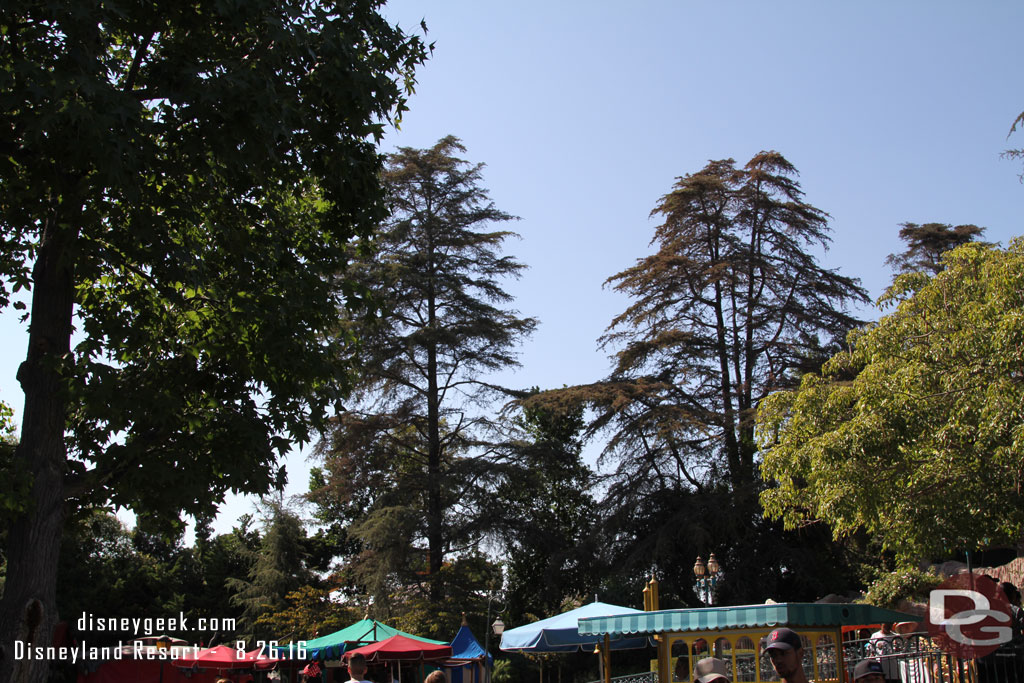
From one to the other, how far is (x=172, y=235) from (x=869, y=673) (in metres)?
8.00

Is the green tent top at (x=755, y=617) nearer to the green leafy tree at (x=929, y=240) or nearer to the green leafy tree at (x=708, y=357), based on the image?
the green leafy tree at (x=708, y=357)

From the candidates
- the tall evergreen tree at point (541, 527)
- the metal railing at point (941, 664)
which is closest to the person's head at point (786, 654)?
the metal railing at point (941, 664)

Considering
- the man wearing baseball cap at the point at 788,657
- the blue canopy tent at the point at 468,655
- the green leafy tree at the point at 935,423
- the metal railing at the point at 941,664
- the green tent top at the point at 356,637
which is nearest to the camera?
the man wearing baseball cap at the point at 788,657

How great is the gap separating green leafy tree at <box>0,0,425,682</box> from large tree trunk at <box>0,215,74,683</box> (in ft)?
0.06

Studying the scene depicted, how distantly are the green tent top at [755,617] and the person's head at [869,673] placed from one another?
484 cm

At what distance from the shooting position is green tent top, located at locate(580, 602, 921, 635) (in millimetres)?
10656

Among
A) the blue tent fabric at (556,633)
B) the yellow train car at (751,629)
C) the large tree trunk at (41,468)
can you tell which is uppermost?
the large tree trunk at (41,468)

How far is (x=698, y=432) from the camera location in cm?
3008

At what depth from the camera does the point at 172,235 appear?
9.94 m

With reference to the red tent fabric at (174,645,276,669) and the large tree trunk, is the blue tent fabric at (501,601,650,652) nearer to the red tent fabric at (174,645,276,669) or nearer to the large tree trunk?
the red tent fabric at (174,645,276,669)

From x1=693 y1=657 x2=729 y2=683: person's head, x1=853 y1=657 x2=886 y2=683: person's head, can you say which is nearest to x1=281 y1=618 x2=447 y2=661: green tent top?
x1=693 y1=657 x2=729 y2=683: person's head

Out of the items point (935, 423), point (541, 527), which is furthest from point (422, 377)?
point (935, 423)

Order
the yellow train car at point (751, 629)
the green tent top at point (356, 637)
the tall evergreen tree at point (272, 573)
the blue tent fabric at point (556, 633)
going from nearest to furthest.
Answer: the yellow train car at point (751, 629) < the blue tent fabric at point (556, 633) < the green tent top at point (356, 637) < the tall evergreen tree at point (272, 573)

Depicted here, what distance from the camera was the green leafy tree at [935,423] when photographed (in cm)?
1407
